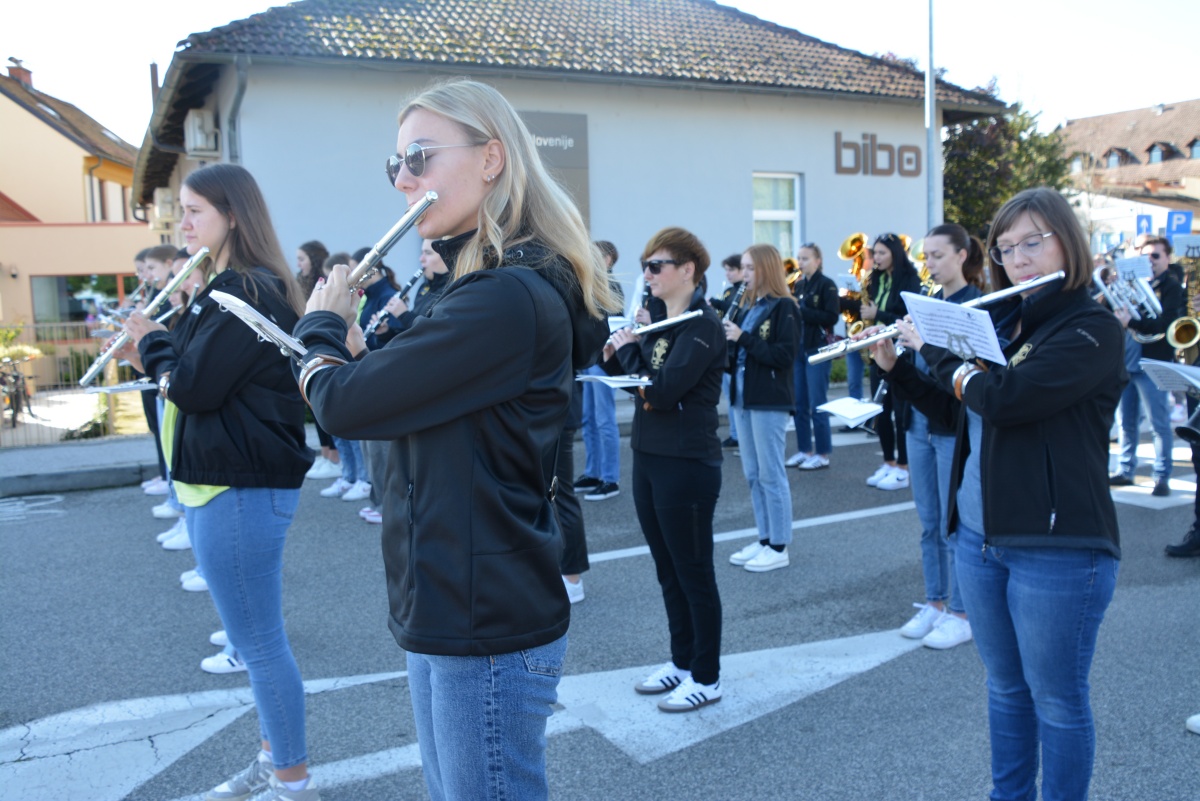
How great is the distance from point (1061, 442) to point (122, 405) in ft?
45.7

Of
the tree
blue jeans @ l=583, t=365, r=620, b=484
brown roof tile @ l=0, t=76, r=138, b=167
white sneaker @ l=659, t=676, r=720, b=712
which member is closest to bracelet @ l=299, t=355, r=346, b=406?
white sneaker @ l=659, t=676, r=720, b=712

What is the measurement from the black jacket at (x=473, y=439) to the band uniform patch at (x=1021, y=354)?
56.0 inches

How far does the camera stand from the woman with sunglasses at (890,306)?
7.91 meters

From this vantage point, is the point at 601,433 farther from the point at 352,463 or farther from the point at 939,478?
the point at 939,478

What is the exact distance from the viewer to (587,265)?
1.94m

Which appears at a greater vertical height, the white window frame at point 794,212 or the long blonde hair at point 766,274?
the white window frame at point 794,212

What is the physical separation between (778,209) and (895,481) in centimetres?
979

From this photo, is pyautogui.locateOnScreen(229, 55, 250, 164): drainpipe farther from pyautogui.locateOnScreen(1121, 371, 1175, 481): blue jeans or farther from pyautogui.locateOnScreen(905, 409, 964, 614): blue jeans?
pyautogui.locateOnScreen(1121, 371, 1175, 481): blue jeans

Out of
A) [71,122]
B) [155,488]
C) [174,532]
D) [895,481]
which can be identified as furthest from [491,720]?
[71,122]

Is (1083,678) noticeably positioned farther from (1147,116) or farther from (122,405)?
(1147,116)

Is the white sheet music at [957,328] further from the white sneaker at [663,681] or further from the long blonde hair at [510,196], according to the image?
the white sneaker at [663,681]

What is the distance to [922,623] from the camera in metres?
4.66

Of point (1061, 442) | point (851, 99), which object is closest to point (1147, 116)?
point (851, 99)

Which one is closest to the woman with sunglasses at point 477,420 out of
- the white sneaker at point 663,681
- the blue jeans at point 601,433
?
the white sneaker at point 663,681
